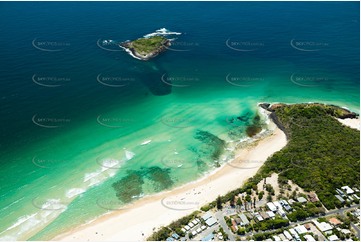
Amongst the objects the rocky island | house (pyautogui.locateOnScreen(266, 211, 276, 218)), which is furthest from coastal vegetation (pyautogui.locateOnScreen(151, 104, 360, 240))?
the rocky island

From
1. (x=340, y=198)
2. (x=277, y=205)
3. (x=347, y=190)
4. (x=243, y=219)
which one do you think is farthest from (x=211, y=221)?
(x=347, y=190)

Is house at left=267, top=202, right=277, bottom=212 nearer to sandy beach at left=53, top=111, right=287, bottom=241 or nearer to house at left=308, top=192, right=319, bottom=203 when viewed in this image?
house at left=308, top=192, right=319, bottom=203

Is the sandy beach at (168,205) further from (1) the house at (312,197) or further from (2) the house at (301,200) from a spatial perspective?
(1) the house at (312,197)

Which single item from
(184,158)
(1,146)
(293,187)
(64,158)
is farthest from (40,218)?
(293,187)

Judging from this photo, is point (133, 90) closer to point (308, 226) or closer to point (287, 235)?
point (287, 235)

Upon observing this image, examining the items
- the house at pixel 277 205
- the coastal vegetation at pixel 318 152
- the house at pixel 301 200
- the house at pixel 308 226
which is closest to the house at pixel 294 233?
the house at pixel 308 226

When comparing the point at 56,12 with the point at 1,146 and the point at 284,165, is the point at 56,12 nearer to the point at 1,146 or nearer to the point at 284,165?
the point at 1,146
